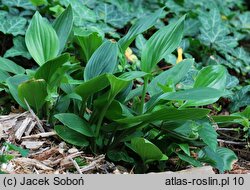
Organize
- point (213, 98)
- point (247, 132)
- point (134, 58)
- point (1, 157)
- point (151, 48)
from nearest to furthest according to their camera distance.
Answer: point (1, 157) → point (213, 98) → point (151, 48) → point (247, 132) → point (134, 58)

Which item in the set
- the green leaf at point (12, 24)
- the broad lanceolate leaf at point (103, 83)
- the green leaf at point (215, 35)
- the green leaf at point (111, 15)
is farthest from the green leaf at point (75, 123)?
the green leaf at point (215, 35)

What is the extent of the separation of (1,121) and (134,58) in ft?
3.18

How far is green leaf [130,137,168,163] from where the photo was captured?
200 cm

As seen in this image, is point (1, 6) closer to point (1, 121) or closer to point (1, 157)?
point (1, 121)

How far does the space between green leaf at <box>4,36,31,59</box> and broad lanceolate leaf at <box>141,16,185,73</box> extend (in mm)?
834

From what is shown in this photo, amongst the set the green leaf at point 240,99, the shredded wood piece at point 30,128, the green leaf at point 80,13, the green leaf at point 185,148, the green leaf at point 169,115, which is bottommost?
the green leaf at point 240,99

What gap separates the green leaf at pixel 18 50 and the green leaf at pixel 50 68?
0.62 metres

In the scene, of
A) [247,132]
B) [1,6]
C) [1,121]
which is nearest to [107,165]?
[1,121]

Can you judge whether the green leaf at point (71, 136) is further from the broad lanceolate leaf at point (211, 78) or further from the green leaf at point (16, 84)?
the broad lanceolate leaf at point (211, 78)

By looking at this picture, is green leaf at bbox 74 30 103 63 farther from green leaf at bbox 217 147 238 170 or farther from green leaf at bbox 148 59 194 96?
green leaf at bbox 217 147 238 170

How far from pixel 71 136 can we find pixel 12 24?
97cm

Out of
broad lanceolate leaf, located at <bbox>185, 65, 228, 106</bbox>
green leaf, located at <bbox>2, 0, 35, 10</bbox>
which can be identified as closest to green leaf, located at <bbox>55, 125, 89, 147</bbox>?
broad lanceolate leaf, located at <bbox>185, 65, 228, 106</bbox>

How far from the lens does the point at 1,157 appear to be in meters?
1.84

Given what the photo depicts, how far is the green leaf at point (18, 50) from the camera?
8.86ft
